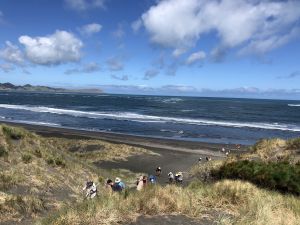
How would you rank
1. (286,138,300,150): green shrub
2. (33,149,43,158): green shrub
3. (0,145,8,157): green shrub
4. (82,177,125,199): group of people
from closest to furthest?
(82,177,125,199): group of people, (0,145,8,157): green shrub, (286,138,300,150): green shrub, (33,149,43,158): green shrub

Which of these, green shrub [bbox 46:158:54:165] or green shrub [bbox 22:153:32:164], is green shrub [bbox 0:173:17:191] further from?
green shrub [bbox 46:158:54:165]

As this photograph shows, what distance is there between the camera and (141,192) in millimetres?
10930

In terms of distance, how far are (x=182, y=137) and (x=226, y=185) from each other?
44285mm

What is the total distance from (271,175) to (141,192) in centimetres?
696

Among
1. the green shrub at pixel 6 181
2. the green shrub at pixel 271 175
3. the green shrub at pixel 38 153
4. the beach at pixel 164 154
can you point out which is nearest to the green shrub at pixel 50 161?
the green shrub at pixel 38 153

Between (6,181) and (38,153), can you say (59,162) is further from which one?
(6,181)

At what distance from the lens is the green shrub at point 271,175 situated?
607 inches

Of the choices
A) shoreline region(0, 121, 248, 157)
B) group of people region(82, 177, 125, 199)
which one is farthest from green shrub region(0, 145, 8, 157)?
shoreline region(0, 121, 248, 157)

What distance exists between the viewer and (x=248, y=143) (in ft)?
176

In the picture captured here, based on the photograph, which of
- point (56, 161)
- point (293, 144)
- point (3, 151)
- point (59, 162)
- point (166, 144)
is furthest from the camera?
point (166, 144)

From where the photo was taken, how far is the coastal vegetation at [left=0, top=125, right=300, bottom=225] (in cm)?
945

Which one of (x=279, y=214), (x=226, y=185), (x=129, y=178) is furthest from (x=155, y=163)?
(x=279, y=214)

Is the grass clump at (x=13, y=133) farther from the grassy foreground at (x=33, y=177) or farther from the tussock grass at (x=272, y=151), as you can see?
the tussock grass at (x=272, y=151)

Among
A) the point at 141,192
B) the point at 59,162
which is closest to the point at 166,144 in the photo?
the point at 59,162
